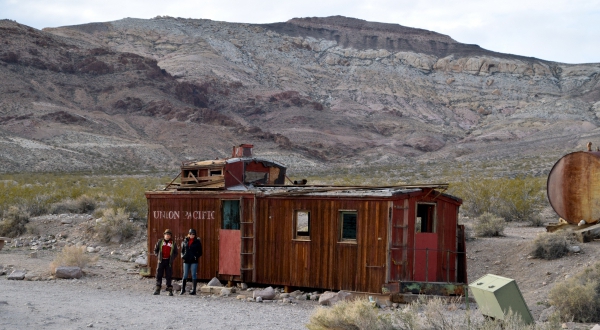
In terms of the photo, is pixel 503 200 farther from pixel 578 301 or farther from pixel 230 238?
pixel 578 301

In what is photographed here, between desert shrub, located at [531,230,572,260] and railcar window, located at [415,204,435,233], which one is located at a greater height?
railcar window, located at [415,204,435,233]

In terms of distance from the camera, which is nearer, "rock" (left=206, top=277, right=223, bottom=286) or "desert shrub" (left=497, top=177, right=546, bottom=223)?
"rock" (left=206, top=277, right=223, bottom=286)

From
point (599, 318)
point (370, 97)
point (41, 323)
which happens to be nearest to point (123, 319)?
point (41, 323)

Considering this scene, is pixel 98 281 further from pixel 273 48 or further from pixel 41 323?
pixel 273 48

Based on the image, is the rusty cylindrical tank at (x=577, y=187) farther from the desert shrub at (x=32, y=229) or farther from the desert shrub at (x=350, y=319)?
the desert shrub at (x=32, y=229)

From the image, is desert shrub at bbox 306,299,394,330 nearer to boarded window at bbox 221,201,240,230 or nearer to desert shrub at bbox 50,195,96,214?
boarded window at bbox 221,201,240,230

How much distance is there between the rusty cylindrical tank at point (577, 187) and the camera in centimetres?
1680

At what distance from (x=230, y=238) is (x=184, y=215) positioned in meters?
1.51

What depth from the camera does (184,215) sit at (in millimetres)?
17312

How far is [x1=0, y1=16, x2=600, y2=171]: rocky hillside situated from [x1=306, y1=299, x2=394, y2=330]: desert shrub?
2086 inches

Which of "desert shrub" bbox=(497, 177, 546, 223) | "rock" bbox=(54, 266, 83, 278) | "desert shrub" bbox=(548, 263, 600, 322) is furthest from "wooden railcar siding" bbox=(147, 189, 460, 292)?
"desert shrub" bbox=(497, 177, 546, 223)

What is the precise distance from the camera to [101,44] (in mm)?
106625

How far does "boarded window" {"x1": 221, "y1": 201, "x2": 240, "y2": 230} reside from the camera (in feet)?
54.2

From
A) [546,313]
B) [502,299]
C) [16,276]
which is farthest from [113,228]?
[502,299]
